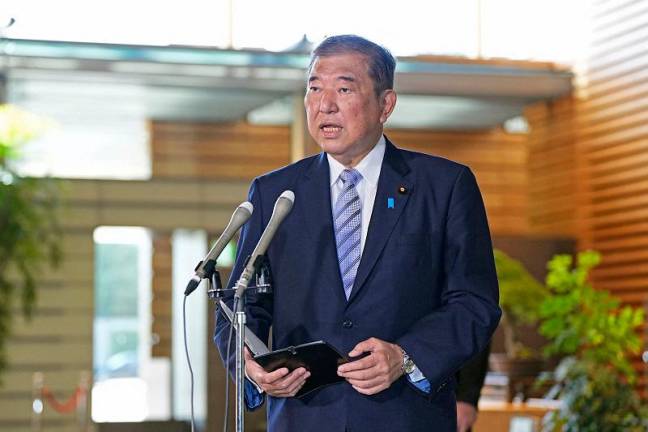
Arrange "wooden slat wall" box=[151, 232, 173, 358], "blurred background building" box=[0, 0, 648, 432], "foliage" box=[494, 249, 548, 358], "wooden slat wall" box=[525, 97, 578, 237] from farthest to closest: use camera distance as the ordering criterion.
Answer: "wooden slat wall" box=[151, 232, 173, 358] → "wooden slat wall" box=[525, 97, 578, 237] → "blurred background building" box=[0, 0, 648, 432] → "foliage" box=[494, 249, 548, 358]

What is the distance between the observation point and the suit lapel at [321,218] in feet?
8.46

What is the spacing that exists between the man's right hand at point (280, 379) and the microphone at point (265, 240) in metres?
0.20

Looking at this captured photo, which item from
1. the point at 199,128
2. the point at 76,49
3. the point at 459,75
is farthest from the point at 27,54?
the point at 459,75

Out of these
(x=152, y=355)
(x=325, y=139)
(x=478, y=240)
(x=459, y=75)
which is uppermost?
(x=459, y=75)

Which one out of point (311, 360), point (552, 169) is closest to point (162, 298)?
point (552, 169)

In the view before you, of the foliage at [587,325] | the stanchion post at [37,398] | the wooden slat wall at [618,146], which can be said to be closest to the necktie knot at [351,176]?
the foliage at [587,325]

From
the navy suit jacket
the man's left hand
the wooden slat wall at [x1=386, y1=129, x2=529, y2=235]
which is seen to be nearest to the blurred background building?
the wooden slat wall at [x1=386, y1=129, x2=529, y2=235]

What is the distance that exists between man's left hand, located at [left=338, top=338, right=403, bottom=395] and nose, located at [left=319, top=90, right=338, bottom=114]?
50cm

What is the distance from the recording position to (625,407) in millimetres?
7648

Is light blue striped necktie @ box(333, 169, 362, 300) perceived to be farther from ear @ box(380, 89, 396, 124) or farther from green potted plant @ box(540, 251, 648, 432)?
green potted plant @ box(540, 251, 648, 432)

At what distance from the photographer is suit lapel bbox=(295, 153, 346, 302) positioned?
2.58 m

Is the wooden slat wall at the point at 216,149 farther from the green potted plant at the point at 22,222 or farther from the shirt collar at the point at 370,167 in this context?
the shirt collar at the point at 370,167

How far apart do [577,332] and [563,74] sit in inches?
206

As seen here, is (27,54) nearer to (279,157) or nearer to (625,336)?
(279,157)
